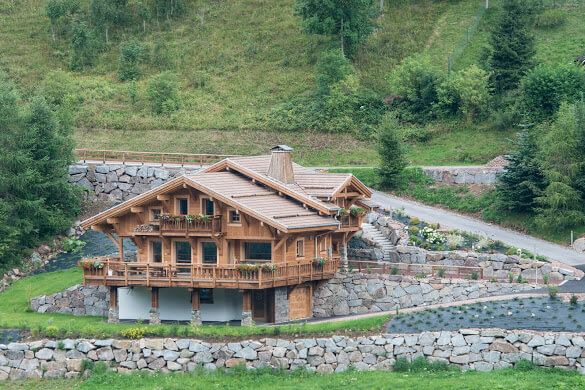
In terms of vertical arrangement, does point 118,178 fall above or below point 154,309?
above

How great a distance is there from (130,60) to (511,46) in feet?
116

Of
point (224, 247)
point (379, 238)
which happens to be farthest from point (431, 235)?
point (224, 247)

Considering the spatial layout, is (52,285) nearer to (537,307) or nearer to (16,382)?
(16,382)

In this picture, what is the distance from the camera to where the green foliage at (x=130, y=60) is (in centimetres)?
8594

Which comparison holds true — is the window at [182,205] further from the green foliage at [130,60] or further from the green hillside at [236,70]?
the green foliage at [130,60]

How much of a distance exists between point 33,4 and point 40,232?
5031cm

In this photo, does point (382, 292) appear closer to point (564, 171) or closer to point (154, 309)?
point (154, 309)

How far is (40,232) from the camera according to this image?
56.6 metres

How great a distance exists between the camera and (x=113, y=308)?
1796 inches

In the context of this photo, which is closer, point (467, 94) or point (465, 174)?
point (465, 174)

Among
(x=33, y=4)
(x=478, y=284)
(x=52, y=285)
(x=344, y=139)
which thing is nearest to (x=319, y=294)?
(x=478, y=284)

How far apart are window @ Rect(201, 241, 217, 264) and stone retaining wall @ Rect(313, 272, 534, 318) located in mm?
5306

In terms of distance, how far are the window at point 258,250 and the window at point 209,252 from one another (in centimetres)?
158

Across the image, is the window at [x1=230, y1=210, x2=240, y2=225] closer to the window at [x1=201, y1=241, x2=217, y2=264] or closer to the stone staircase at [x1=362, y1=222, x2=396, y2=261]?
the window at [x1=201, y1=241, x2=217, y2=264]
